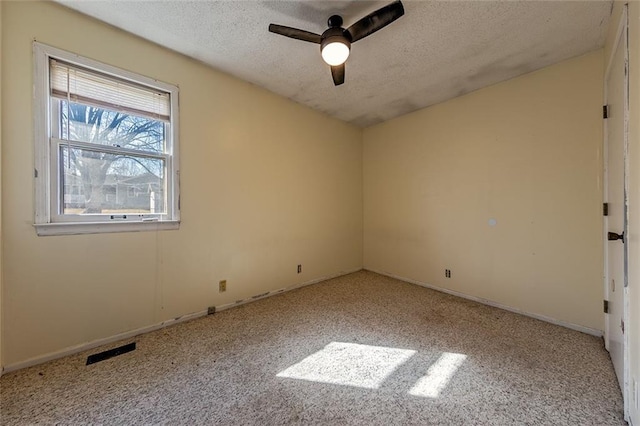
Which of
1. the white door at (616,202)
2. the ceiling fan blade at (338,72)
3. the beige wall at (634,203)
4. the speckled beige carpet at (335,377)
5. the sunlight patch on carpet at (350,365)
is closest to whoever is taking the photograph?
the beige wall at (634,203)

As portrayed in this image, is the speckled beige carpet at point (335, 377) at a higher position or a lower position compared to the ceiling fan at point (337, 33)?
lower

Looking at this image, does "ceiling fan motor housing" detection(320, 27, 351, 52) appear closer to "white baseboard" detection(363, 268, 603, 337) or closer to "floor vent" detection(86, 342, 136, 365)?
"floor vent" detection(86, 342, 136, 365)

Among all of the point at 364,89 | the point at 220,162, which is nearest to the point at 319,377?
the point at 220,162

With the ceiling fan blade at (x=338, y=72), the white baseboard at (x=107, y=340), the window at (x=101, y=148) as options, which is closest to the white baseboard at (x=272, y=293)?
the white baseboard at (x=107, y=340)

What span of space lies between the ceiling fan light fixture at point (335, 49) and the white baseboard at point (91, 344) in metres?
2.69

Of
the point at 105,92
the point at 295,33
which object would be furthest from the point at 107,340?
the point at 295,33

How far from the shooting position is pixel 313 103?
344 cm

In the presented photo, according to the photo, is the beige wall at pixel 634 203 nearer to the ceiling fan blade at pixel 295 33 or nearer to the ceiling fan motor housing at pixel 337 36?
the ceiling fan motor housing at pixel 337 36

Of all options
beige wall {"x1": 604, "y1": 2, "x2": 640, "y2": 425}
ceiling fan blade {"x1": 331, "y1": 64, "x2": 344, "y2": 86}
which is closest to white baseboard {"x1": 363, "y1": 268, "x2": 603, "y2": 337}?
beige wall {"x1": 604, "y1": 2, "x2": 640, "y2": 425}

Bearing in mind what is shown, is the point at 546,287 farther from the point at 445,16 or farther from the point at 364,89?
the point at 364,89

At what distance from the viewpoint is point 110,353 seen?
6.27ft

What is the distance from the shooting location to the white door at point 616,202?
4.91 feet

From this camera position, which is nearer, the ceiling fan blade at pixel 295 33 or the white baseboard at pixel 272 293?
the ceiling fan blade at pixel 295 33

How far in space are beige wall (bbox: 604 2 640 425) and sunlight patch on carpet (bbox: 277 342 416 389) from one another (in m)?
1.18
